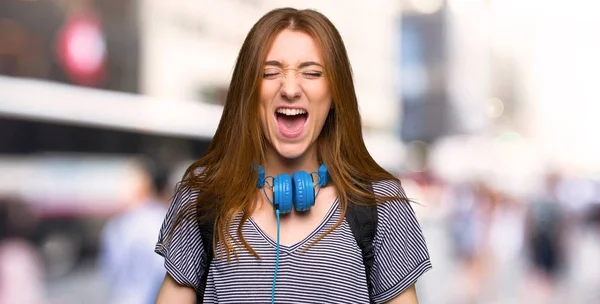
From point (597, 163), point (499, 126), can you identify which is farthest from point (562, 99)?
point (597, 163)

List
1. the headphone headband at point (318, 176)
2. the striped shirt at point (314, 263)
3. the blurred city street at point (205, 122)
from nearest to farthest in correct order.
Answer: the striped shirt at point (314, 263) → the headphone headband at point (318, 176) → the blurred city street at point (205, 122)

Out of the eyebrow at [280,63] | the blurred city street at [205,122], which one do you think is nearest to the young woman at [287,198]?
the eyebrow at [280,63]

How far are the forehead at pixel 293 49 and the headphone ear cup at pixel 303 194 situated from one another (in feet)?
0.79

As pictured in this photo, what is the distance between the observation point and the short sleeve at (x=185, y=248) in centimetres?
197

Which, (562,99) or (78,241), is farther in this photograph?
(562,99)

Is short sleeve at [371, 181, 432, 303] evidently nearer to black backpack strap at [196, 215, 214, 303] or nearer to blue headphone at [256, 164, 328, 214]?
blue headphone at [256, 164, 328, 214]

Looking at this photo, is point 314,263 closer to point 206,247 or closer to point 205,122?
point 206,247

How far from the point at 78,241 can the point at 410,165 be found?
1197 centimetres

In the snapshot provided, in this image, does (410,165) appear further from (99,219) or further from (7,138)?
(7,138)

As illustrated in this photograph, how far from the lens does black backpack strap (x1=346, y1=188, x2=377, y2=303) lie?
1.95m

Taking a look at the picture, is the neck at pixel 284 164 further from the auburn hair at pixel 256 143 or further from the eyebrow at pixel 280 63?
the eyebrow at pixel 280 63

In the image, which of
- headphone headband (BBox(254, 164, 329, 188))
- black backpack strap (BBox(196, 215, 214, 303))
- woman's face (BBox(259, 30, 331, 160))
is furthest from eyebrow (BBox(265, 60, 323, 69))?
black backpack strap (BBox(196, 215, 214, 303))

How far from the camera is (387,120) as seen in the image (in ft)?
67.0

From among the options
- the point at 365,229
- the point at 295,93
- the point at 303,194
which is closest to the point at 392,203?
the point at 365,229
